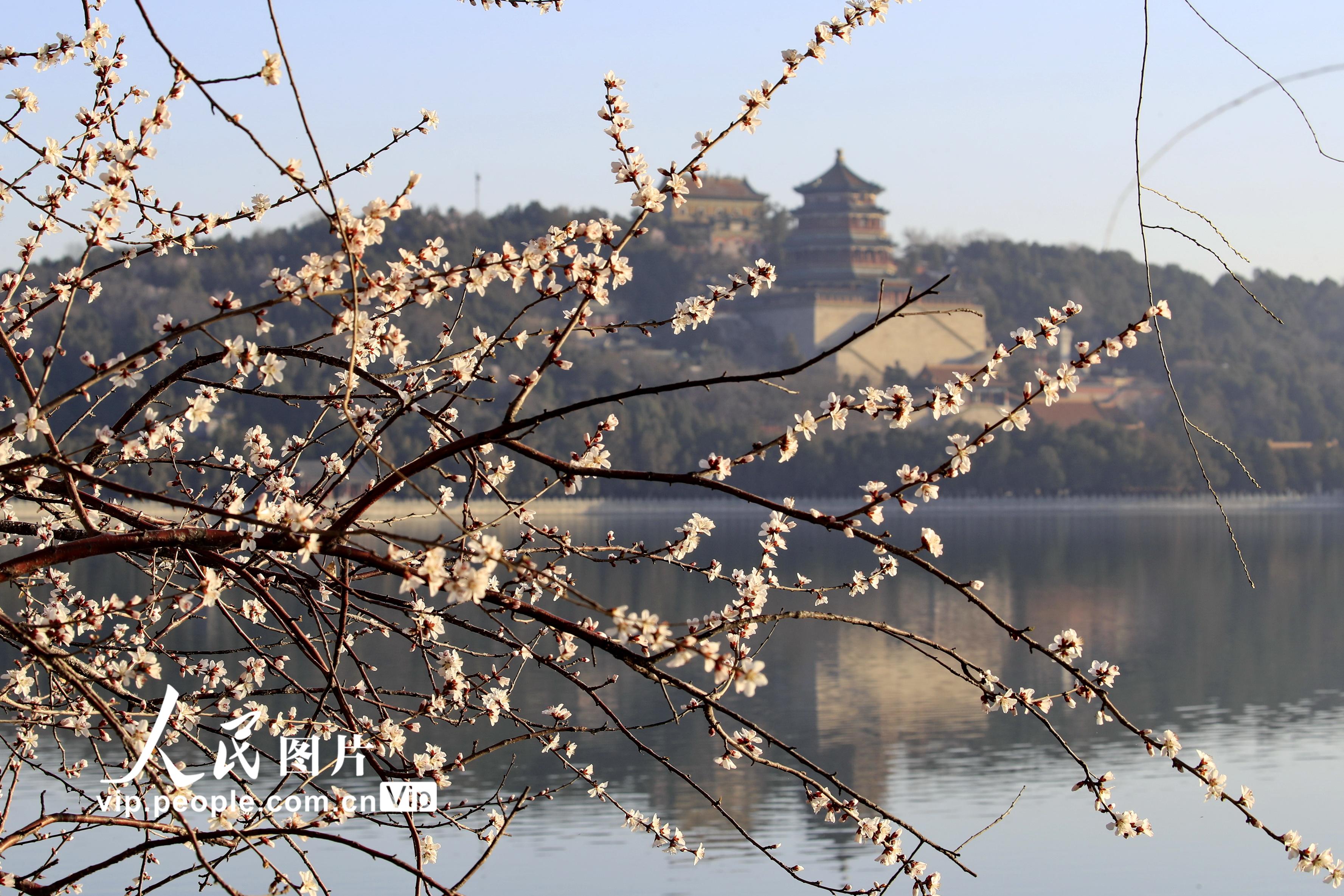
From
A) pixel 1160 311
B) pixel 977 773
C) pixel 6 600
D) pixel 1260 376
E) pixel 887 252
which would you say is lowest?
pixel 977 773

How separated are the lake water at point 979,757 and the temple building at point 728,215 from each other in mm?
58165

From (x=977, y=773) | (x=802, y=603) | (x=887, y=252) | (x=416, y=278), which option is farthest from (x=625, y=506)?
(x=416, y=278)

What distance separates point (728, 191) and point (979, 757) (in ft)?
255

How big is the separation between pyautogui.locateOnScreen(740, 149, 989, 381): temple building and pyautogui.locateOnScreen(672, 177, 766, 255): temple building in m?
8.78

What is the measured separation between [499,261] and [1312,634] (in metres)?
19.5

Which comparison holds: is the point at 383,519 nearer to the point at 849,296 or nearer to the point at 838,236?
the point at 849,296

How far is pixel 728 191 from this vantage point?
88062 mm

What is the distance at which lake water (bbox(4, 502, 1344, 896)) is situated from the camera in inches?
346

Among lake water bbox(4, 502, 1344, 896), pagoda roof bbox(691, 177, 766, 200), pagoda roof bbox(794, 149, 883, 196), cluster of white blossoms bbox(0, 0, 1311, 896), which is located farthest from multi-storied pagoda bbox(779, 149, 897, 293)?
cluster of white blossoms bbox(0, 0, 1311, 896)

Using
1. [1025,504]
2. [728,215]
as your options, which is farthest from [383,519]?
[728,215]

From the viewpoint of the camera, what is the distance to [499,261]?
247cm

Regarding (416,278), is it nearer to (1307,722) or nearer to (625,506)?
(1307,722)

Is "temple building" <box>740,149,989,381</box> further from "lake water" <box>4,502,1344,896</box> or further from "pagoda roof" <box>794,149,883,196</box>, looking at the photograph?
"lake water" <box>4,502,1344,896</box>

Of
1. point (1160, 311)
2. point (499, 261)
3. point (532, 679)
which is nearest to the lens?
point (1160, 311)
